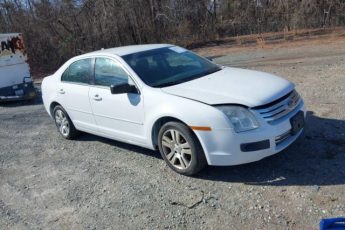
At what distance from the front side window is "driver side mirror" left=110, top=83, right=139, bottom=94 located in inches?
8.4

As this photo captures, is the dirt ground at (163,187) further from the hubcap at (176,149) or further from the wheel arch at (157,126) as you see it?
the wheel arch at (157,126)

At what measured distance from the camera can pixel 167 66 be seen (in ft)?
19.0

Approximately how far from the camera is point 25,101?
1198 cm

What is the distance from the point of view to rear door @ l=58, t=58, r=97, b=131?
20.6 feet

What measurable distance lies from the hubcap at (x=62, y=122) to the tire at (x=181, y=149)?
2570 millimetres

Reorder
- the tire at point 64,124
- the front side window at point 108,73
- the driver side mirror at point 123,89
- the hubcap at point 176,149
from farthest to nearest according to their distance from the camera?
1. the tire at point 64,124
2. the front side window at point 108,73
3. the driver side mirror at point 123,89
4. the hubcap at point 176,149

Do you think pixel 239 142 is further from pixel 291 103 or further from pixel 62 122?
pixel 62 122

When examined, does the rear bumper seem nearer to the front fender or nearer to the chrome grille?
the front fender

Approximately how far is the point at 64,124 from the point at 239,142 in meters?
3.75

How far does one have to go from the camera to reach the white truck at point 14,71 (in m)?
11.3

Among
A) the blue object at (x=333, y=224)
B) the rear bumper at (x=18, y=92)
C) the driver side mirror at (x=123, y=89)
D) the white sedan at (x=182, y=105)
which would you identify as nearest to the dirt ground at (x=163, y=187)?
the white sedan at (x=182, y=105)

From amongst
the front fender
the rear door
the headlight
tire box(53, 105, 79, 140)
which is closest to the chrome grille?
the headlight

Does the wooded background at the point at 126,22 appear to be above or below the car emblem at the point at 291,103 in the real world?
above

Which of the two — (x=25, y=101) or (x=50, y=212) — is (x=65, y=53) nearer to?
(x=25, y=101)
